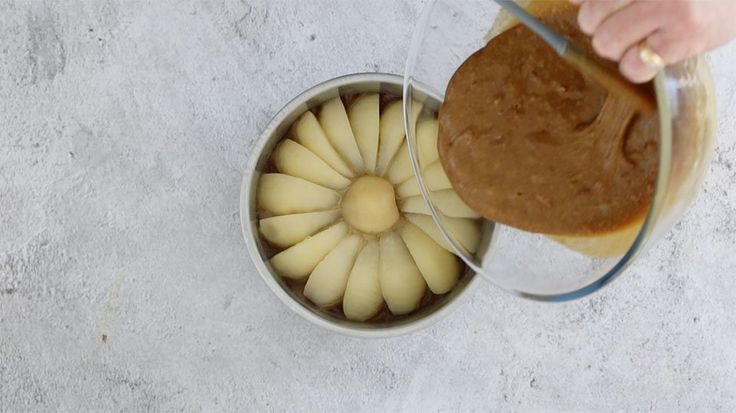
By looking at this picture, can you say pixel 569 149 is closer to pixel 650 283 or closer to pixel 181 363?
pixel 650 283

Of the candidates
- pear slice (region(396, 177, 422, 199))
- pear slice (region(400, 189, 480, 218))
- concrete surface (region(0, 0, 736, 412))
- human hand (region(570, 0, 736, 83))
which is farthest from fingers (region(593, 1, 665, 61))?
concrete surface (region(0, 0, 736, 412))

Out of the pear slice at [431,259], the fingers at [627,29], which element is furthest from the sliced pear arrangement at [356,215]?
the fingers at [627,29]

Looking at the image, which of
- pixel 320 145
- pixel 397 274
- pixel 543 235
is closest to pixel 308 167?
pixel 320 145

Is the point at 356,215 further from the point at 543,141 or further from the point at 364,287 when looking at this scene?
the point at 543,141

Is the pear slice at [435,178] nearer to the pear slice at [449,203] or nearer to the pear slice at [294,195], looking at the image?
the pear slice at [449,203]

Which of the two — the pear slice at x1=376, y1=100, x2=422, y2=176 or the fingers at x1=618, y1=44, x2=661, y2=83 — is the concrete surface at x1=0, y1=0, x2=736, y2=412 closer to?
the pear slice at x1=376, y1=100, x2=422, y2=176

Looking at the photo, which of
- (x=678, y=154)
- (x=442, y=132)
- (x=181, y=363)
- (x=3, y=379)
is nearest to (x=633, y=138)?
(x=678, y=154)

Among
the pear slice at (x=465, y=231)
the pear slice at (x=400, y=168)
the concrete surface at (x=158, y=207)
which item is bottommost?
the concrete surface at (x=158, y=207)
